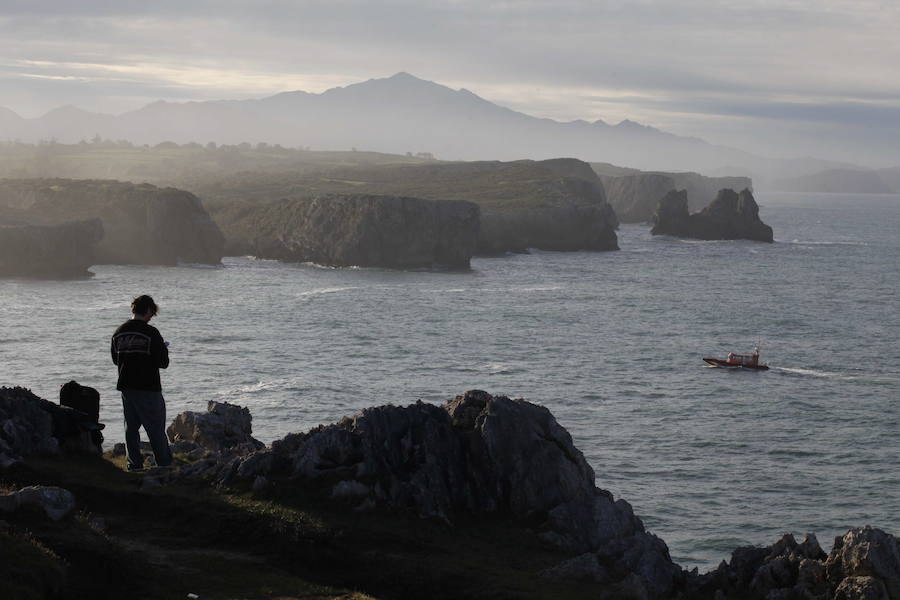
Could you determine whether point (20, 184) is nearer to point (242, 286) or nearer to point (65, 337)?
point (242, 286)

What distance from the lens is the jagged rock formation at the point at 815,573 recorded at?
73.7ft

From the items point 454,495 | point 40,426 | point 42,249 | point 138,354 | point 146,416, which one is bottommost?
point 454,495

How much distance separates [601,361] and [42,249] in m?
75.7

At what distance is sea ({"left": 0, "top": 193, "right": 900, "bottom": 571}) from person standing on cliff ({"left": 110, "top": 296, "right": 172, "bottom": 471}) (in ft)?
78.7

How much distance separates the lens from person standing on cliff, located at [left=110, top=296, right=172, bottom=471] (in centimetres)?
2206

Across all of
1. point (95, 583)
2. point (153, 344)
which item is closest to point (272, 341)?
point (153, 344)

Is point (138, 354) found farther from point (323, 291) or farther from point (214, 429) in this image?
point (323, 291)

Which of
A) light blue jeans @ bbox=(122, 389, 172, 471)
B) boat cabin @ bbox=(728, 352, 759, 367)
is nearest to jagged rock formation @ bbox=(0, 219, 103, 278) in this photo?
boat cabin @ bbox=(728, 352, 759, 367)

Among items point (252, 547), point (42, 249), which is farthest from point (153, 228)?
point (252, 547)

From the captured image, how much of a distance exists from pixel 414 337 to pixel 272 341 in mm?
12502

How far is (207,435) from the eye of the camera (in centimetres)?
3234

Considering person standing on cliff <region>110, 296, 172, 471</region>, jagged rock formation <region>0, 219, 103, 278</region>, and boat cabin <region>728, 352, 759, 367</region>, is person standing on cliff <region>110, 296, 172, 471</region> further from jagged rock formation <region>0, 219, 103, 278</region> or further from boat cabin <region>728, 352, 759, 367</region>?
jagged rock formation <region>0, 219, 103, 278</region>

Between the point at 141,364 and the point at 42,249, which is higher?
the point at 141,364

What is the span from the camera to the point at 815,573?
23.1m
